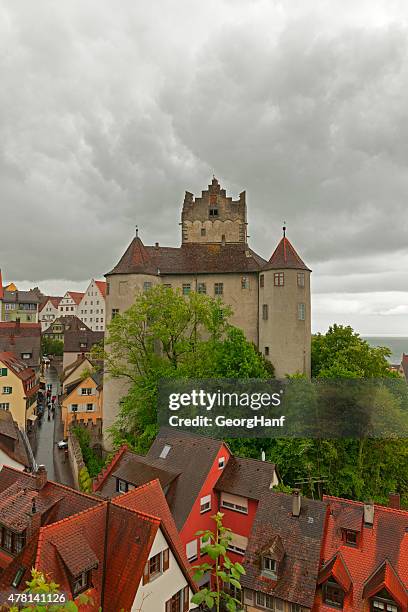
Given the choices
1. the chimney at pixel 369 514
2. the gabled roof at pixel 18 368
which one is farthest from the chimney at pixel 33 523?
the gabled roof at pixel 18 368

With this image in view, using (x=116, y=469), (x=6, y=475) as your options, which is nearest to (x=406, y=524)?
(x=116, y=469)

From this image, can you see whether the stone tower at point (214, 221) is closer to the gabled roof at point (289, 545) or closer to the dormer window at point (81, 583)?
the gabled roof at point (289, 545)

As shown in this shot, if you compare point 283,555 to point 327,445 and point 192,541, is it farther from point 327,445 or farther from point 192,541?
point 327,445

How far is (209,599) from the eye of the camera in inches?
166

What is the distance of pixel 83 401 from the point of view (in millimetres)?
43625

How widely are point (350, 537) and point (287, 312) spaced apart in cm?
2036

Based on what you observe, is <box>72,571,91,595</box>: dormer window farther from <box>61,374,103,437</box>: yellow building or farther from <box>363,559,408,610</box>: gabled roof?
<box>61,374,103,437</box>: yellow building

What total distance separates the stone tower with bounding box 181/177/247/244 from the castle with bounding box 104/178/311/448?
999mm

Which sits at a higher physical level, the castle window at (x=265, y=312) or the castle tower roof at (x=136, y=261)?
the castle tower roof at (x=136, y=261)

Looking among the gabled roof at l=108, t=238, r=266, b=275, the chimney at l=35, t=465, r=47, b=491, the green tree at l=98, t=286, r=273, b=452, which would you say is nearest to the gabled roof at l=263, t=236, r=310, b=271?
→ the gabled roof at l=108, t=238, r=266, b=275

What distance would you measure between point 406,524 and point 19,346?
44.7 m

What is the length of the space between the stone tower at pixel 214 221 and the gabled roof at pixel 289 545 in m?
30.8

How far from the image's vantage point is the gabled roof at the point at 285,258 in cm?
3653

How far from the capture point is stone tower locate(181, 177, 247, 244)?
46281mm
